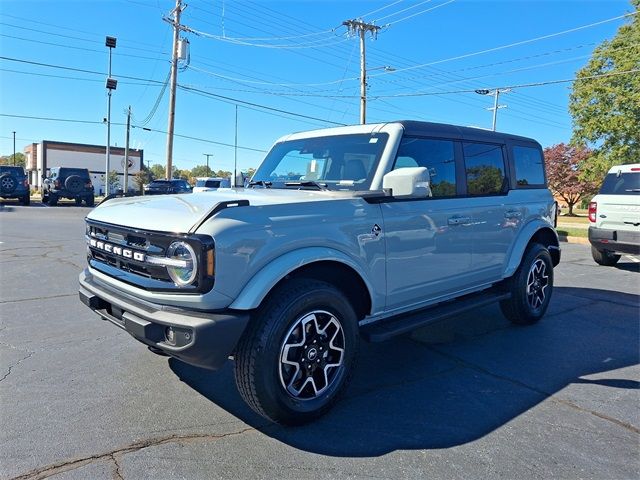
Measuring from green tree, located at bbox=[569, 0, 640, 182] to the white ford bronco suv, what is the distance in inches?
835

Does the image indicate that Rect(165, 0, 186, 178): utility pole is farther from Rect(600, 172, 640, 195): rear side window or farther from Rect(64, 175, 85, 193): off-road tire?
Result: Rect(600, 172, 640, 195): rear side window

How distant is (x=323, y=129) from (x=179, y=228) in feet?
7.15

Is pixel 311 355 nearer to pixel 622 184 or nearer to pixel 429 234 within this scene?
pixel 429 234

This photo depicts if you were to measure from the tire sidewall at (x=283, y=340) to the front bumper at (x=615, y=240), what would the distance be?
24.1ft

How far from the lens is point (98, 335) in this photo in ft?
15.1

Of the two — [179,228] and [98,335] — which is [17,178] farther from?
[179,228]

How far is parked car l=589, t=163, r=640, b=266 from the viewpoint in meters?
8.37

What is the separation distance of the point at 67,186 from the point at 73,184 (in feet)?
0.97

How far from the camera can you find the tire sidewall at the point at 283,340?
278 cm

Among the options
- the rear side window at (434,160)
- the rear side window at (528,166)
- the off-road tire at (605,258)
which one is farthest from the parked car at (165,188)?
the rear side window at (434,160)

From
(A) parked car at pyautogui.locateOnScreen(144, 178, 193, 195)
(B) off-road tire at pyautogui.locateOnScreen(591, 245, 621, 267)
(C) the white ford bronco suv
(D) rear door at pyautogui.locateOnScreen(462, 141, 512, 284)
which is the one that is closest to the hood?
(C) the white ford bronco suv

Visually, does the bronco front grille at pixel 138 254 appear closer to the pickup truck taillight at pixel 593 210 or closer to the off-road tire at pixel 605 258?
the pickup truck taillight at pixel 593 210

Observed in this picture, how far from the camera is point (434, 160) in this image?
4148 mm

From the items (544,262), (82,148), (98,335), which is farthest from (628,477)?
(82,148)
